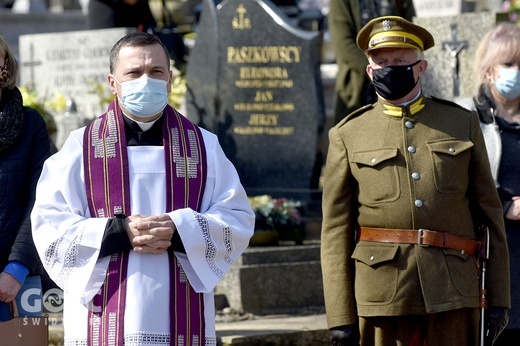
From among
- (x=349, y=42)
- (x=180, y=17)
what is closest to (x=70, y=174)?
(x=349, y=42)

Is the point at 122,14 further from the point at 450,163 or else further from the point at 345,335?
the point at 345,335

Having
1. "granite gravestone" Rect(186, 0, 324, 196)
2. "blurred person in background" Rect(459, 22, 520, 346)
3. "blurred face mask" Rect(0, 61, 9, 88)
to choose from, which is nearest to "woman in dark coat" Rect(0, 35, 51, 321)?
"blurred face mask" Rect(0, 61, 9, 88)

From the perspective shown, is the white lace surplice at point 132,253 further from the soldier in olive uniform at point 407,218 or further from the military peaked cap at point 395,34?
the military peaked cap at point 395,34

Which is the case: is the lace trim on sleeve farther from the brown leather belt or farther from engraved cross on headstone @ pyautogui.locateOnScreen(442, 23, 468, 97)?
engraved cross on headstone @ pyautogui.locateOnScreen(442, 23, 468, 97)

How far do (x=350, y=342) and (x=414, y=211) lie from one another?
1.91 ft

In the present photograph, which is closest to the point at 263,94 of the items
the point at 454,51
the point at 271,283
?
the point at 454,51

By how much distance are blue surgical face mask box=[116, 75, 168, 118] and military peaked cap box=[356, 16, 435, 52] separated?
93 centimetres

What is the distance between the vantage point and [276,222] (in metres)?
9.47

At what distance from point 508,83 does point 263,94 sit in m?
4.68

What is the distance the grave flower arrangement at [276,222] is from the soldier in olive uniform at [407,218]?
3742mm

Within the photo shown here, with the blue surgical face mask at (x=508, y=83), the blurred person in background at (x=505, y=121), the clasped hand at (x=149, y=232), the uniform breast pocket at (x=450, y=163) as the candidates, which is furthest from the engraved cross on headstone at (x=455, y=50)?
the clasped hand at (x=149, y=232)

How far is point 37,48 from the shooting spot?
13570 millimetres

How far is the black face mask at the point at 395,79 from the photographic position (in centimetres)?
544

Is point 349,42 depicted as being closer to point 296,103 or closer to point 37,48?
point 296,103
